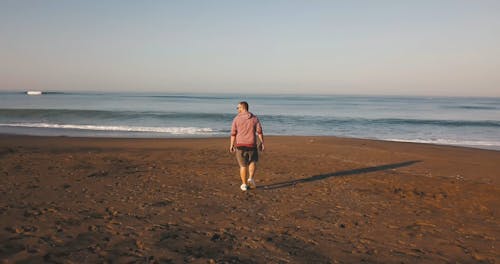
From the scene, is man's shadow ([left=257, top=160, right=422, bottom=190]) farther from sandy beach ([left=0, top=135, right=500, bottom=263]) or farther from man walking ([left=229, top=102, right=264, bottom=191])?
man walking ([left=229, top=102, right=264, bottom=191])

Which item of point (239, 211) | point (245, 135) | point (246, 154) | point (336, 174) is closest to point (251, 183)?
point (246, 154)

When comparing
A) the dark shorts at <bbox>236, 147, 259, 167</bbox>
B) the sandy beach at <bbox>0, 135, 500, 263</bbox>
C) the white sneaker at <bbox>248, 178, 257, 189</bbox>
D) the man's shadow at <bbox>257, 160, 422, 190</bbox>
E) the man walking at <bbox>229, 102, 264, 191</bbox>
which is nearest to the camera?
the sandy beach at <bbox>0, 135, 500, 263</bbox>

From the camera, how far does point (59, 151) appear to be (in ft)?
38.0

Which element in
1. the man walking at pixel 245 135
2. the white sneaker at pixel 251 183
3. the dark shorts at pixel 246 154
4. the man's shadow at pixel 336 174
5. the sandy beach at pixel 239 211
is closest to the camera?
the sandy beach at pixel 239 211

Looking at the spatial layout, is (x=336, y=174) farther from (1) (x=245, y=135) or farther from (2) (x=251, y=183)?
(1) (x=245, y=135)

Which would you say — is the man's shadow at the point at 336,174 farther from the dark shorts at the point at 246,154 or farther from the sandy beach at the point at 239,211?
the dark shorts at the point at 246,154

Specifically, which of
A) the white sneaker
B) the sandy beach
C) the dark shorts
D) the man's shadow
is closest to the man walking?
the dark shorts

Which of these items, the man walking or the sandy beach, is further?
the man walking

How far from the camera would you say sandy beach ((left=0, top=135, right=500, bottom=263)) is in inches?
157

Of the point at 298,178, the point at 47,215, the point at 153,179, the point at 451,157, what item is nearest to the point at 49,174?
the point at 153,179

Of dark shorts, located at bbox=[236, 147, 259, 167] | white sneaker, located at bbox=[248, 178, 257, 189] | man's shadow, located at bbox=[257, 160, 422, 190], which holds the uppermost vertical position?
dark shorts, located at bbox=[236, 147, 259, 167]

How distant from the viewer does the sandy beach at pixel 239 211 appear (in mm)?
3994

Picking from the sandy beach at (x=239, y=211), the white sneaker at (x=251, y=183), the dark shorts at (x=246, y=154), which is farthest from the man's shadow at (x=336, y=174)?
the dark shorts at (x=246, y=154)

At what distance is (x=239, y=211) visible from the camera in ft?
18.3
